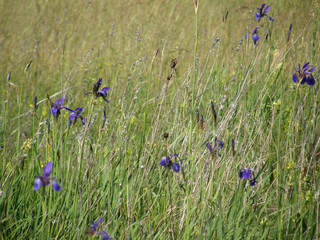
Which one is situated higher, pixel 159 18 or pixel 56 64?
pixel 159 18

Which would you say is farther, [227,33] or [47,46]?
[47,46]

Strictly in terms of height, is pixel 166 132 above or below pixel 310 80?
below

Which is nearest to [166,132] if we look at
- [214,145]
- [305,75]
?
[214,145]

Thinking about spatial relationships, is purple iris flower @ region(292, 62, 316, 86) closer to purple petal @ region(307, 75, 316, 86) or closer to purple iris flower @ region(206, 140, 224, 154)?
purple petal @ region(307, 75, 316, 86)

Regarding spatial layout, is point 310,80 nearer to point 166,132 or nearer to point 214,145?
point 214,145

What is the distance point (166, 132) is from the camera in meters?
1.78

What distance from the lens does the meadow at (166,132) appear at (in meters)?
1.36

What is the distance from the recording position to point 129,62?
3.38m

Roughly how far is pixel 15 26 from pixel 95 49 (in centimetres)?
123

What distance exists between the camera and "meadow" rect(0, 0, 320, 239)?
1.36 meters

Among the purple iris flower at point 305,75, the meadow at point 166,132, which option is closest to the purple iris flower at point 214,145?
the meadow at point 166,132

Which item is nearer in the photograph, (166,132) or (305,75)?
(305,75)

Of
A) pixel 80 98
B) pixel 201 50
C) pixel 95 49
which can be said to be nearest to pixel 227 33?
pixel 201 50

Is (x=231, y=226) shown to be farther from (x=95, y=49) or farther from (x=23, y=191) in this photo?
(x=95, y=49)
